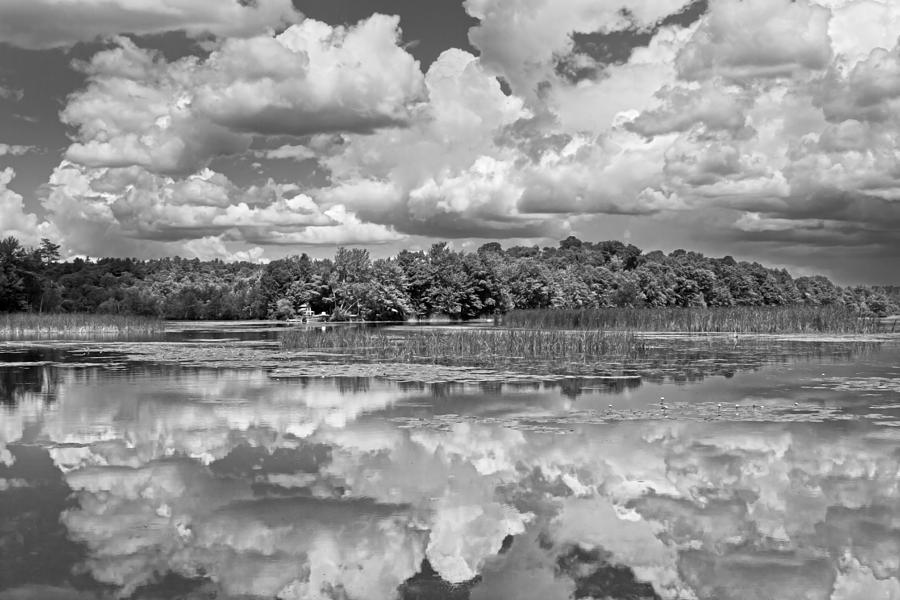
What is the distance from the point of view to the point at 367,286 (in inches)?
3194

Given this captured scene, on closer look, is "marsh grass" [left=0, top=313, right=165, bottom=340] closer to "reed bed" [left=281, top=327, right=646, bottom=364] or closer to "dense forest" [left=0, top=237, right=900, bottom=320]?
"dense forest" [left=0, top=237, right=900, bottom=320]

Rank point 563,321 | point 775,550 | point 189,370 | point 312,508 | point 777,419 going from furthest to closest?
point 563,321 < point 189,370 < point 777,419 < point 312,508 < point 775,550

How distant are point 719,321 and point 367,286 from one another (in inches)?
1652

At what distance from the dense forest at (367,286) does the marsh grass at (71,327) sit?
1470cm

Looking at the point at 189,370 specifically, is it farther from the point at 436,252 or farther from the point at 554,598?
the point at 436,252

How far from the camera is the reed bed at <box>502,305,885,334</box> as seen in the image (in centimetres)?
4572

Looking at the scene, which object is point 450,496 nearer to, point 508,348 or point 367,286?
point 508,348

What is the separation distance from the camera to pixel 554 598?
612cm

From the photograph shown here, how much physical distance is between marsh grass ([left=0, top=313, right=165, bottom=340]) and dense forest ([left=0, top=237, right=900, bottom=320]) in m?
14.7

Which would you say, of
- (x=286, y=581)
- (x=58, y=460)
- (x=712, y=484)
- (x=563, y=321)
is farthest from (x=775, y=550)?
(x=563, y=321)

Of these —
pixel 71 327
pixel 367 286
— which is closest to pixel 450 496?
pixel 71 327

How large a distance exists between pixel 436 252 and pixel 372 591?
3396 inches

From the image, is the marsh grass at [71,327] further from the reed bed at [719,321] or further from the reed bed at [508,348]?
the reed bed at [719,321]

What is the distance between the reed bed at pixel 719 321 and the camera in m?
45.7
